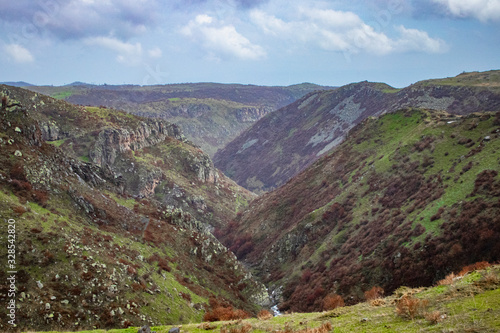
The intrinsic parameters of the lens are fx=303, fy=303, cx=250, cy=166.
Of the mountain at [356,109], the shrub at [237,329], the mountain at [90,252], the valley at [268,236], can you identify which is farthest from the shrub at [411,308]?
the mountain at [356,109]

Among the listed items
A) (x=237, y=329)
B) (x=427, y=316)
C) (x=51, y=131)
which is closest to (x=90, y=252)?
(x=237, y=329)

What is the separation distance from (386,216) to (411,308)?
32484 millimetres

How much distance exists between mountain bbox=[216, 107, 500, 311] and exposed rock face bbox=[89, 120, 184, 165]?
132ft

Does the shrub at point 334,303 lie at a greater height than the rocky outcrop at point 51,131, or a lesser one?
lesser

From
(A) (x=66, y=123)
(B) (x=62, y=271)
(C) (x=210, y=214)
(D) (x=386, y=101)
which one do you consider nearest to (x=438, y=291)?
(B) (x=62, y=271)

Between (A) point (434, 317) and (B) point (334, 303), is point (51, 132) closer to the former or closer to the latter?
(B) point (334, 303)

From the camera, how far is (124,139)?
89.4m

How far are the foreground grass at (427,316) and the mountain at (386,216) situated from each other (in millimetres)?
14702

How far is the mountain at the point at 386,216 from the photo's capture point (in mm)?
31234

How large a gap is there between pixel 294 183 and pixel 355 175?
21.2 m

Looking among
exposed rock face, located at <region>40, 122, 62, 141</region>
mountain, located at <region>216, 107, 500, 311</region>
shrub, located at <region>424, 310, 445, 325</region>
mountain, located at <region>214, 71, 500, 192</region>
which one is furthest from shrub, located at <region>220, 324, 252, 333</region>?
mountain, located at <region>214, 71, 500, 192</region>

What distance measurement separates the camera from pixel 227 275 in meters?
44.5

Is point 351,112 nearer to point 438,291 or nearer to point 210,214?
point 210,214

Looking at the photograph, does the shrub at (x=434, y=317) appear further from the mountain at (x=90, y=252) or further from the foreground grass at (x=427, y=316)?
the mountain at (x=90, y=252)
